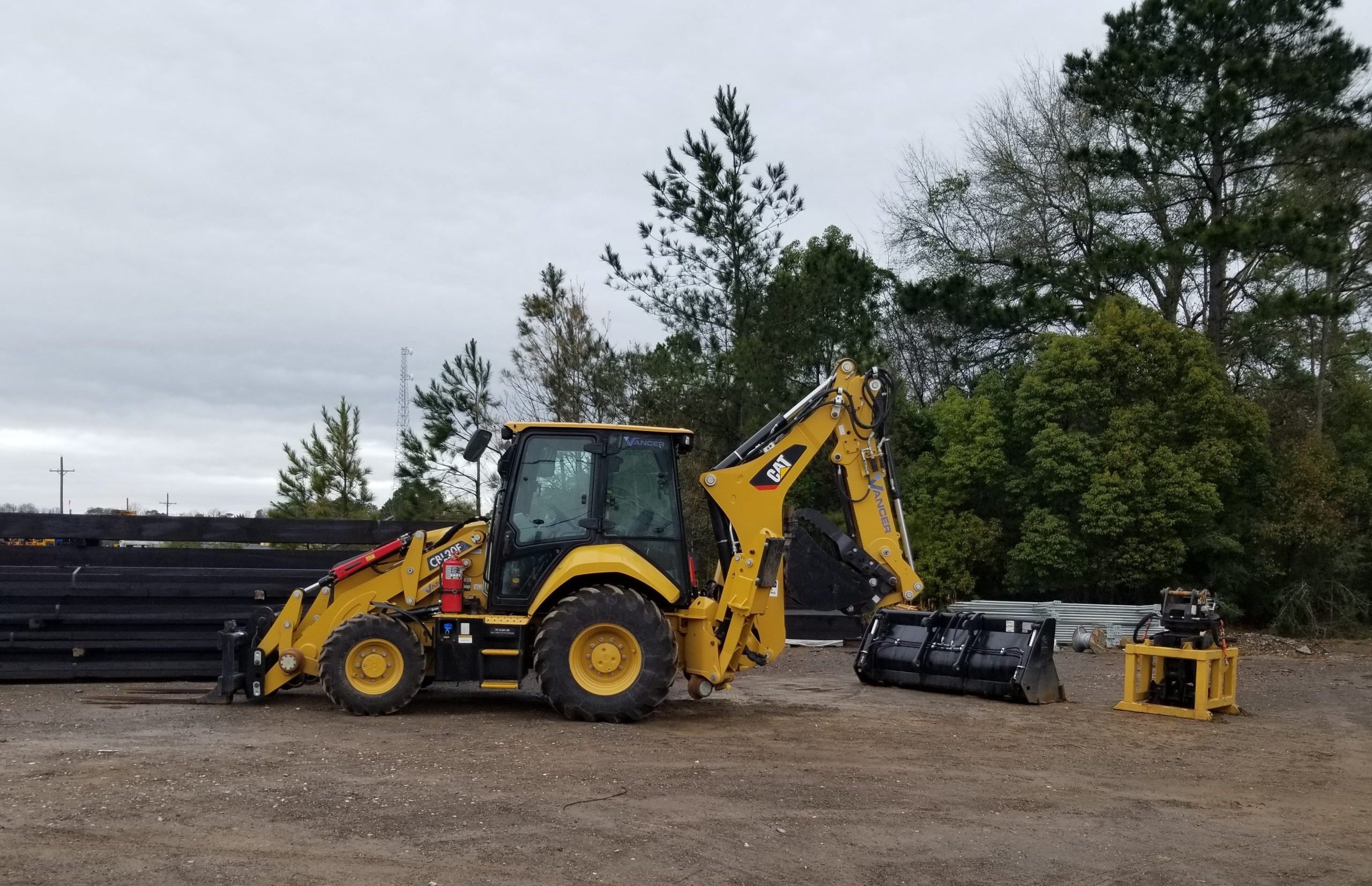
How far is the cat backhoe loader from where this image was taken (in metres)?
9.78

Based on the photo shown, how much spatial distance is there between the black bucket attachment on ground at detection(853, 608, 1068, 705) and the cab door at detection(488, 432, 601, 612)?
3.98m

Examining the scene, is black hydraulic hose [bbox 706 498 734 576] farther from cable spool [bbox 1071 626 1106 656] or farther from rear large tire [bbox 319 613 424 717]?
cable spool [bbox 1071 626 1106 656]

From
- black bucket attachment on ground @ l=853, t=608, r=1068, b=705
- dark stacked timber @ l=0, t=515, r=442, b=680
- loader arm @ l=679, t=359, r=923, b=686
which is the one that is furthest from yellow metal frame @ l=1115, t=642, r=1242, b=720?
dark stacked timber @ l=0, t=515, r=442, b=680

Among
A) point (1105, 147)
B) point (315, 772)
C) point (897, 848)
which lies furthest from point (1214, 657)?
point (1105, 147)

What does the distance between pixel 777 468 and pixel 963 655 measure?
343 cm

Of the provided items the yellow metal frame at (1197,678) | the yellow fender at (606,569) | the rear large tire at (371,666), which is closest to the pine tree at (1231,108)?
the yellow metal frame at (1197,678)

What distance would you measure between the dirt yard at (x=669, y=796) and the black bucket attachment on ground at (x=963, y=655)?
783 mm

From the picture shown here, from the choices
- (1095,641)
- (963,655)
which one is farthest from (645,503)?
(1095,641)

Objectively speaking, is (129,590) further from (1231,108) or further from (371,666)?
(1231,108)

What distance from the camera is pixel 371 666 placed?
9938 millimetres

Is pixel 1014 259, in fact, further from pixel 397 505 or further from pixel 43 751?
pixel 43 751

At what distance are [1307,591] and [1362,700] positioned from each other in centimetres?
1170

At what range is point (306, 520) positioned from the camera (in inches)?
546

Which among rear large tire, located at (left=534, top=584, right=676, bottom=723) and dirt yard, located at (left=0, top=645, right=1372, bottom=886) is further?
rear large tire, located at (left=534, top=584, right=676, bottom=723)
